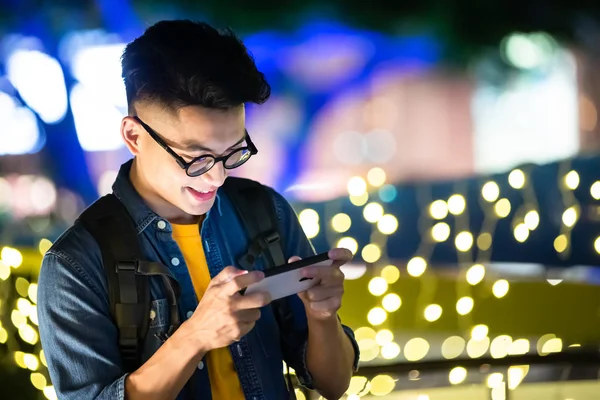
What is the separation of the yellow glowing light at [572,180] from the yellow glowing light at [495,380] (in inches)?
81.7

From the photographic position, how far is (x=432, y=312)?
3.97m

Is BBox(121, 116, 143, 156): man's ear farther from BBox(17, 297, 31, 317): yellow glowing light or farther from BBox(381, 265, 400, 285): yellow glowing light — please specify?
BBox(381, 265, 400, 285): yellow glowing light

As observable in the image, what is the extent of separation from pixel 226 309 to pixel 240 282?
0.17ft

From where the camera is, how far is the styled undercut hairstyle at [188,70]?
1255 mm

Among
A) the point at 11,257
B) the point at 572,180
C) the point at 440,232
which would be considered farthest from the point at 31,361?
the point at 572,180

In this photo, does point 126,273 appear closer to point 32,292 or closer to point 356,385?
point 356,385

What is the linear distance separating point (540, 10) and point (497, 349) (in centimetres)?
179

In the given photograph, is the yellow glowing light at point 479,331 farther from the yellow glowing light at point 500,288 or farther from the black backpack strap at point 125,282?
the black backpack strap at point 125,282

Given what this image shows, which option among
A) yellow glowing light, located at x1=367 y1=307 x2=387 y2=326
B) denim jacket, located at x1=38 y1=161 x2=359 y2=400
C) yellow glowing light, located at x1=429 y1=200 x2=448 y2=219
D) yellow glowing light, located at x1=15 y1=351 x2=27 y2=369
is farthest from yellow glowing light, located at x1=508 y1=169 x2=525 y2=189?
denim jacket, located at x1=38 y1=161 x2=359 y2=400

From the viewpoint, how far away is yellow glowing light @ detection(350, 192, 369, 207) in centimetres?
384

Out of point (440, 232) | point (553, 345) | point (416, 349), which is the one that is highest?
point (440, 232)

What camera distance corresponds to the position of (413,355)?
3.84 m

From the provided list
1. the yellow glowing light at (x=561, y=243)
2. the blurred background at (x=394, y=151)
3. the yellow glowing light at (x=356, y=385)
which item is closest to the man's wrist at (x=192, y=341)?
the yellow glowing light at (x=356, y=385)

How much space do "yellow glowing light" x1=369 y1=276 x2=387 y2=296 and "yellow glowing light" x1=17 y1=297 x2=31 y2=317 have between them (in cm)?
163
